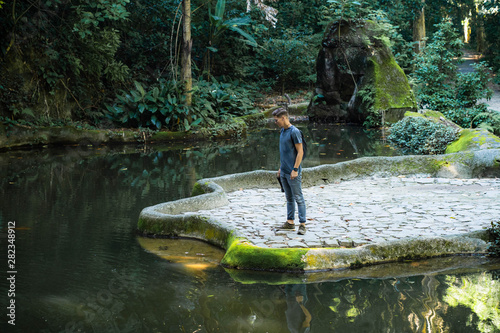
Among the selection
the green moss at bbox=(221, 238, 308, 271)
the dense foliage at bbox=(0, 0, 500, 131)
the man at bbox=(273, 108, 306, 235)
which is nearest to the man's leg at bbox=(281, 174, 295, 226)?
the man at bbox=(273, 108, 306, 235)

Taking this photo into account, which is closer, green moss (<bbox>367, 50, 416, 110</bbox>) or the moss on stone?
the moss on stone

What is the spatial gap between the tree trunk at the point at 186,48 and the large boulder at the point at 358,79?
6815mm

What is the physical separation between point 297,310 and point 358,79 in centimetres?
1796

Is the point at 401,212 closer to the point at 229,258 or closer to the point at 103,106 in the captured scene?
the point at 229,258

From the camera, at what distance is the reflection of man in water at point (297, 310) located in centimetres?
474

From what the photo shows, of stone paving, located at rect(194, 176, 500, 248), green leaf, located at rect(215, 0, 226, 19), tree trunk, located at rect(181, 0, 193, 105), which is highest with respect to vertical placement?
green leaf, located at rect(215, 0, 226, 19)

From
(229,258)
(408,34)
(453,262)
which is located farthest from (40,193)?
(408,34)

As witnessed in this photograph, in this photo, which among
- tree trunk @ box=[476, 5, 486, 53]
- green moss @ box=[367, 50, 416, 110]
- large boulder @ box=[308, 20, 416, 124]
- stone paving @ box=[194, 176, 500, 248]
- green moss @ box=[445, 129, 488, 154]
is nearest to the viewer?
stone paving @ box=[194, 176, 500, 248]

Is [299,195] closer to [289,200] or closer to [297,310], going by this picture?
[289,200]

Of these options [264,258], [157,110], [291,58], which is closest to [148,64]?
[291,58]

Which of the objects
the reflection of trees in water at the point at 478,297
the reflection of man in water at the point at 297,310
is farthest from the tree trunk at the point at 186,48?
the reflection of trees in water at the point at 478,297

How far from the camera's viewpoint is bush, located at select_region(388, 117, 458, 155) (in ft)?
44.3

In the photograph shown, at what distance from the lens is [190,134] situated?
729 inches

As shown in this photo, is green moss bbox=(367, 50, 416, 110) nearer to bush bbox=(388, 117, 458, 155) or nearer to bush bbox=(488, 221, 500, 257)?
bush bbox=(388, 117, 458, 155)
